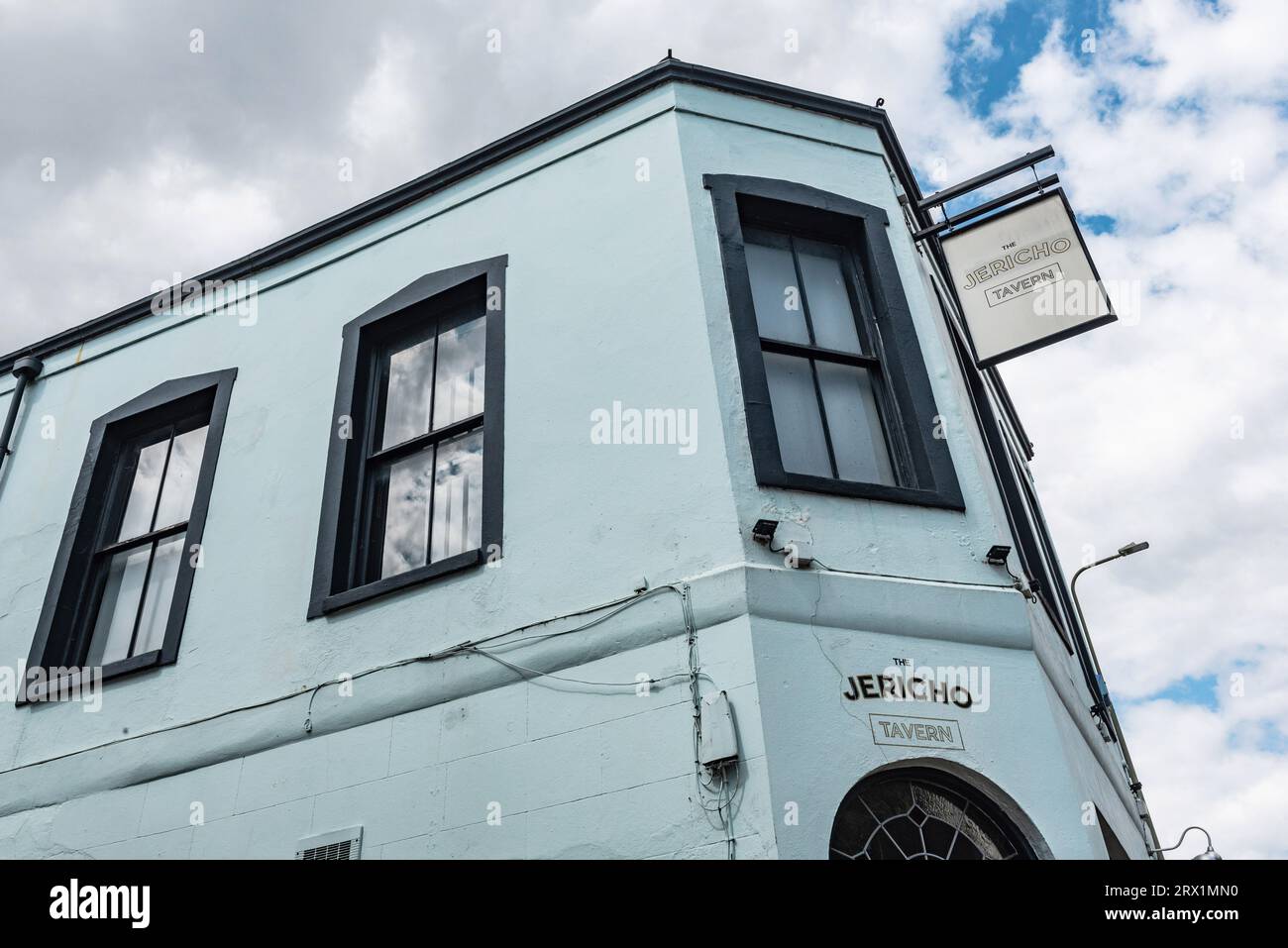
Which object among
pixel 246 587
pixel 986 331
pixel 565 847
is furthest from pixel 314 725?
pixel 986 331

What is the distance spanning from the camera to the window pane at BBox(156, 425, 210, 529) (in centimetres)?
815

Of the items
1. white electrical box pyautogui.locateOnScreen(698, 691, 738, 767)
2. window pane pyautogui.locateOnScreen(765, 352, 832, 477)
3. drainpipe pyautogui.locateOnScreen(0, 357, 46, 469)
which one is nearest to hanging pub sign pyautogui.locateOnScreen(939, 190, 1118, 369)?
window pane pyautogui.locateOnScreen(765, 352, 832, 477)

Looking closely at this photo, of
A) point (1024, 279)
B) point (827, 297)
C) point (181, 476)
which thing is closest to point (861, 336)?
point (827, 297)

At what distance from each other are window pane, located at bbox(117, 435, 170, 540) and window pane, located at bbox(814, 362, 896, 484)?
17.4ft

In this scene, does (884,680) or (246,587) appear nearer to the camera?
(884,680)

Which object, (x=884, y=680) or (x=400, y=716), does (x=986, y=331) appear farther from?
(x=400, y=716)

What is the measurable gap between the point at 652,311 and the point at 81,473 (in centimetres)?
504

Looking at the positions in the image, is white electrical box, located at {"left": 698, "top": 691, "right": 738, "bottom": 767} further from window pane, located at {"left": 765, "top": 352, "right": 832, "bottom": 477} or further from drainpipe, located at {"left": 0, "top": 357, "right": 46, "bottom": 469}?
drainpipe, located at {"left": 0, "top": 357, "right": 46, "bottom": 469}

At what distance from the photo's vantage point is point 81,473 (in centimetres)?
855

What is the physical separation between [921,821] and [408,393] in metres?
4.63

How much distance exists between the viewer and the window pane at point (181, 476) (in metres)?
8.15

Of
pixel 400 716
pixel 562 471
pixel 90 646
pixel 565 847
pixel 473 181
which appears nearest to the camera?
pixel 565 847

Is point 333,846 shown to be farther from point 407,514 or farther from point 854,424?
point 854,424

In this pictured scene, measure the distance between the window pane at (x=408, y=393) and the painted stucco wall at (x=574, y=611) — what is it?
1.60 ft
